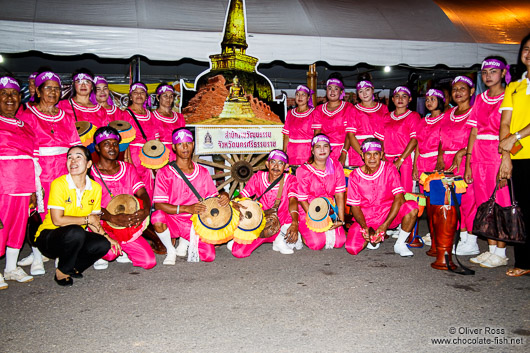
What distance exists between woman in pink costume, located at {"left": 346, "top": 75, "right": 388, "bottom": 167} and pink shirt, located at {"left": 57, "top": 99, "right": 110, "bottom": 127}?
294cm

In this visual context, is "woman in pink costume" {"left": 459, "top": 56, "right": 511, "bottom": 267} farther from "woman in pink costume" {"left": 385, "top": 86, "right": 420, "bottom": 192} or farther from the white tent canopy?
the white tent canopy

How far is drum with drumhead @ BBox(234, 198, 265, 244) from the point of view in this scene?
4.10 metres

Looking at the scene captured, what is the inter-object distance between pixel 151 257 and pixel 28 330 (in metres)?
1.39

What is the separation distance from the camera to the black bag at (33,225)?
375cm

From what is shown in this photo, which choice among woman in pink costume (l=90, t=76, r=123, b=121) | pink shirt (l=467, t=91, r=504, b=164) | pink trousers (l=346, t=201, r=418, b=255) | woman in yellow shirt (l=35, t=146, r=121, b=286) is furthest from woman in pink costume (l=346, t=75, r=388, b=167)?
woman in yellow shirt (l=35, t=146, r=121, b=286)

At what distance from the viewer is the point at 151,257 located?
391 cm

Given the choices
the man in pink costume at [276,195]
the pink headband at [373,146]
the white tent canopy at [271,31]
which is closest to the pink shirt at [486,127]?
the pink headband at [373,146]

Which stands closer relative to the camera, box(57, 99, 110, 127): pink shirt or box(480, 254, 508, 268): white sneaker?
box(480, 254, 508, 268): white sneaker

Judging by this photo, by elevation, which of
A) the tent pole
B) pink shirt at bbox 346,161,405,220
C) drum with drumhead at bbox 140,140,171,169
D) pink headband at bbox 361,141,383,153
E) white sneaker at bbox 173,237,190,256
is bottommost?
white sneaker at bbox 173,237,190,256

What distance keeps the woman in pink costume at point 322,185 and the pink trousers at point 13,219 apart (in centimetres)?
259

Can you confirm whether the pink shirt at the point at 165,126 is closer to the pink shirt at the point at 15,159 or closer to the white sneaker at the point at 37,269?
the pink shirt at the point at 15,159

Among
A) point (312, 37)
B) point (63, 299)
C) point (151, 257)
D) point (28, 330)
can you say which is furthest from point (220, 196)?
point (312, 37)

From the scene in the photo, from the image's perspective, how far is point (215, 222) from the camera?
398cm

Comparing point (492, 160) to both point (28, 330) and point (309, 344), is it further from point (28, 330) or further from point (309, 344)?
point (28, 330)
